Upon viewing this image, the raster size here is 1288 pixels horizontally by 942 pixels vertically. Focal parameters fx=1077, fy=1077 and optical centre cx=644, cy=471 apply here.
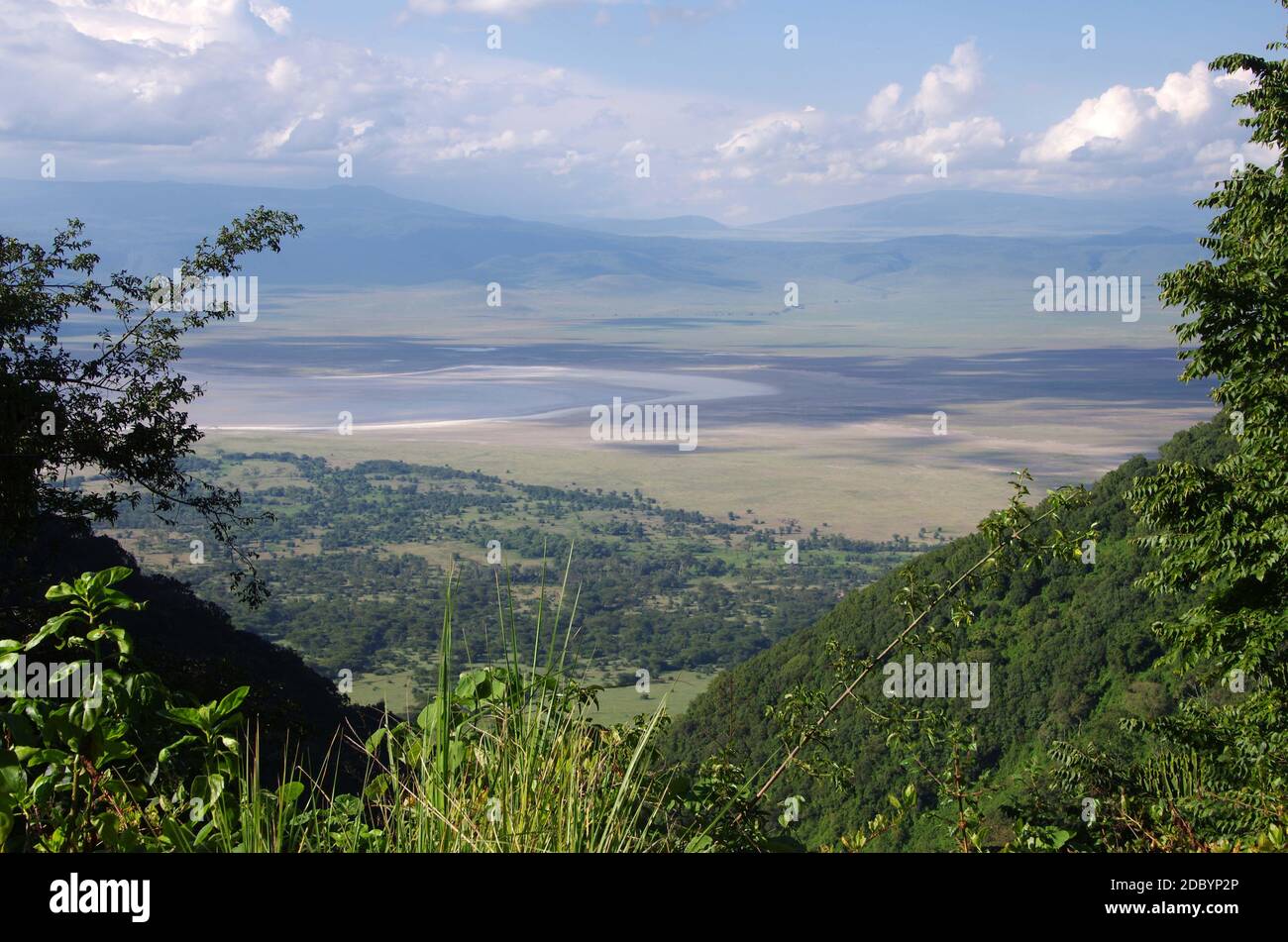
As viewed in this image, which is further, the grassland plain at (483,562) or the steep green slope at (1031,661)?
the grassland plain at (483,562)

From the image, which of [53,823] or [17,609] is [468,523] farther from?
[53,823]

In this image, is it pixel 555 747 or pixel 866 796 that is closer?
pixel 555 747

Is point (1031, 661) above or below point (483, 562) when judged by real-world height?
above

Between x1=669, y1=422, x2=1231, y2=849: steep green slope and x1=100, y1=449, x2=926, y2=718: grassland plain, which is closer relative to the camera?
x1=669, y1=422, x2=1231, y2=849: steep green slope

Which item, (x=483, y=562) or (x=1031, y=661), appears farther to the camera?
(x=483, y=562)
